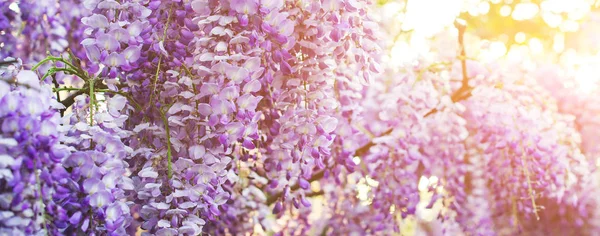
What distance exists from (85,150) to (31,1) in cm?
92

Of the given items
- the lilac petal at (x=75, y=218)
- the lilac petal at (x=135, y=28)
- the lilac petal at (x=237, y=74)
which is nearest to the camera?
the lilac petal at (x=75, y=218)

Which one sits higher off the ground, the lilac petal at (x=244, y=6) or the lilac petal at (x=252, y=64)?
the lilac petal at (x=244, y=6)

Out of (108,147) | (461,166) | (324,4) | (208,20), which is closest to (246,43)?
(208,20)

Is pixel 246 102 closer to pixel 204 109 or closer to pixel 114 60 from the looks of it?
pixel 204 109

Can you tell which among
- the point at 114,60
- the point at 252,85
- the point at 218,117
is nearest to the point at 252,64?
the point at 252,85

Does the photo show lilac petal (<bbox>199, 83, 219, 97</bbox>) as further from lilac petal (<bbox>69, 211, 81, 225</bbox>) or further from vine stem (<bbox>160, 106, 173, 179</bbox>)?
lilac petal (<bbox>69, 211, 81, 225</bbox>)

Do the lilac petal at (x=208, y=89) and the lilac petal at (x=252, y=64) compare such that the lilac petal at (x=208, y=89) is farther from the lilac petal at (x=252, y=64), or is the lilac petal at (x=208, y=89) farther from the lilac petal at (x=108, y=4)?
the lilac petal at (x=108, y=4)

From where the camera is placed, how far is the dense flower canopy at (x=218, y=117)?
1.63 meters

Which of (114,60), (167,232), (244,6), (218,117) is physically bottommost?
(167,232)

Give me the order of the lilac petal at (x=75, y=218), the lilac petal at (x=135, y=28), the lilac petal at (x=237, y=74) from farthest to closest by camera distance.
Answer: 1. the lilac petal at (x=135, y=28)
2. the lilac petal at (x=237, y=74)
3. the lilac petal at (x=75, y=218)

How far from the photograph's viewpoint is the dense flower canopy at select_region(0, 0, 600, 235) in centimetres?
163

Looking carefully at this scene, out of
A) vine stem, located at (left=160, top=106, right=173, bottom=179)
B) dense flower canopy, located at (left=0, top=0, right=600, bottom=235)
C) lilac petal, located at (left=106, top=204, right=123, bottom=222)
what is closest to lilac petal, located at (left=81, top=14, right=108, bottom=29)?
dense flower canopy, located at (left=0, top=0, right=600, bottom=235)

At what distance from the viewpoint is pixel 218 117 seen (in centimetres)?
174

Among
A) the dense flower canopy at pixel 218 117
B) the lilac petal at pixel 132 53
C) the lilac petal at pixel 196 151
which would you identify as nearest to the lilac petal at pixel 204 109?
the dense flower canopy at pixel 218 117
